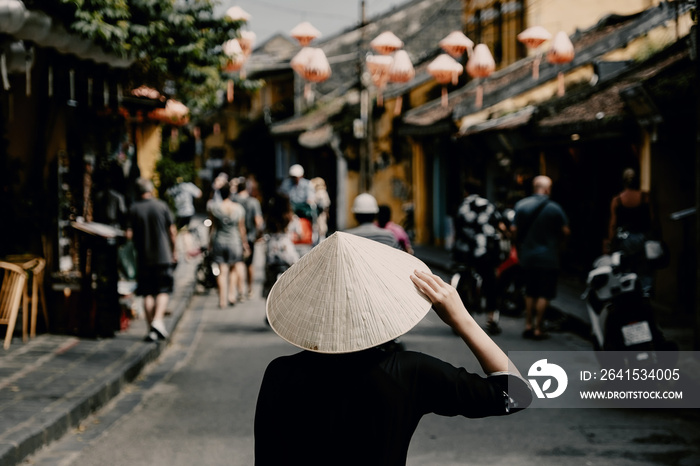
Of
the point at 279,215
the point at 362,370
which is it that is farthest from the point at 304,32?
the point at 362,370

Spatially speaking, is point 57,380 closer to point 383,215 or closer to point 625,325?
point 383,215

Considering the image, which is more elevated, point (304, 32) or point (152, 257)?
point (304, 32)

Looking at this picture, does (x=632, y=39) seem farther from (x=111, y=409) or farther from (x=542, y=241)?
(x=111, y=409)

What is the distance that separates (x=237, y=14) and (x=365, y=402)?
10.6 metres

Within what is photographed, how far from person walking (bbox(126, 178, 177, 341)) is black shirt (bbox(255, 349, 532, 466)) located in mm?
7908

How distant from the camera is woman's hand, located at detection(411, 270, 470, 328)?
2.41 meters

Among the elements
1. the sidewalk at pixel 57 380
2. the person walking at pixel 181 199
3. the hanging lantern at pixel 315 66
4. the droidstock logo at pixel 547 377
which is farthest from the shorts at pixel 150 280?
the person walking at pixel 181 199

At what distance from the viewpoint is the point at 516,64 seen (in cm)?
2339

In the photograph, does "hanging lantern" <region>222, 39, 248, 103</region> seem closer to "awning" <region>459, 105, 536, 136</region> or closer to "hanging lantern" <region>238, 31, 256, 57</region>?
"hanging lantern" <region>238, 31, 256, 57</region>

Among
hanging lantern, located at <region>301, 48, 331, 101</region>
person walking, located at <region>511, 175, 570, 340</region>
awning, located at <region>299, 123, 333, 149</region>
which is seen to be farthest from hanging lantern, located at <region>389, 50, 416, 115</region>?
awning, located at <region>299, 123, 333, 149</region>

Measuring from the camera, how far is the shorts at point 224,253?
1360cm

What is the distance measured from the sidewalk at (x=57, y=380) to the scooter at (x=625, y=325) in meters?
4.47

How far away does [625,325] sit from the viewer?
758cm

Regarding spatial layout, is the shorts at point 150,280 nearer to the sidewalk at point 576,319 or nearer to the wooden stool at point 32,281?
the wooden stool at point 32,281
